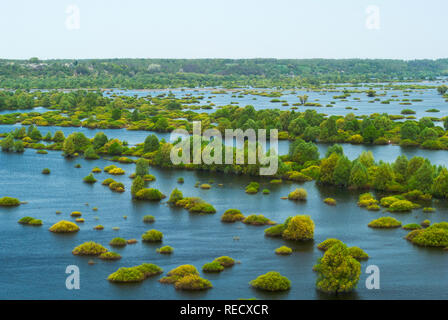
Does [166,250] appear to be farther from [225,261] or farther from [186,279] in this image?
[186,279]

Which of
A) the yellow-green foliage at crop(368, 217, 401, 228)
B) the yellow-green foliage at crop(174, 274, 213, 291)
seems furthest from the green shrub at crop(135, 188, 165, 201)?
the yellow-green foliage at crop(174, 274, 213, 291)

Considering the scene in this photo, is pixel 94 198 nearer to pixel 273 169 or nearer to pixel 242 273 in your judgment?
pixel 273 169

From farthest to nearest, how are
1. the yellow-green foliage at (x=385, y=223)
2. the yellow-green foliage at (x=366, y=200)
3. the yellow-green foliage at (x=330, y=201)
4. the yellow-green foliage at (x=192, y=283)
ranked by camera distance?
the yellow-green foliage at (x=330, y=201)
the yellow-green foliage at (x=366, y=200)
the yellow-green foliage at (x=385, y=223)
the yellow-green foliage at (x=192, y=283)

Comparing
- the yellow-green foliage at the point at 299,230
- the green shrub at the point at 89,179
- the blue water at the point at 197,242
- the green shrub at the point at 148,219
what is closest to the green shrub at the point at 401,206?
the blue water at the point at 197,242

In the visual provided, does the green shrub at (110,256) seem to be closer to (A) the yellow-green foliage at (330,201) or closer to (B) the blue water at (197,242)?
(B) the blue water at (197,242)

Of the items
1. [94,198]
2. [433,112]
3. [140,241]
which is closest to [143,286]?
[140,241]

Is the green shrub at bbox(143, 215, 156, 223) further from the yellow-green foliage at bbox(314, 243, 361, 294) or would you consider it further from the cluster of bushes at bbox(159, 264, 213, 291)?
the yellow-green foliage at bbox(314, 243, 361, 294)
